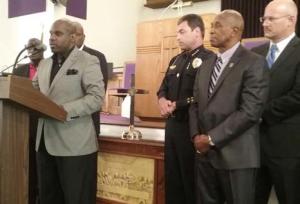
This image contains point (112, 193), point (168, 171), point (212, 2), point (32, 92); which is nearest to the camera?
point (32, 92)

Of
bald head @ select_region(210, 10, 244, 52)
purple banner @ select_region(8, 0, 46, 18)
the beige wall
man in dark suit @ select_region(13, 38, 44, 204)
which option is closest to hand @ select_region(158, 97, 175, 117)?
bald head @ select_region(210, 10, 244, 52)

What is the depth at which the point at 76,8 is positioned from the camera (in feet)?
13.8

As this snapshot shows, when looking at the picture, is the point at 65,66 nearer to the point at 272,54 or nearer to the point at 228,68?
the point at 228,68

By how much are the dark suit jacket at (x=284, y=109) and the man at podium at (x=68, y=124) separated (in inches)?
40.0

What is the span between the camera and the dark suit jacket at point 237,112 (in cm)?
197

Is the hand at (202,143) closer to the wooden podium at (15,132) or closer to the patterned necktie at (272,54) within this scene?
the patterned necktie at (272,54)

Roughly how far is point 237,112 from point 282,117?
0.94 feet

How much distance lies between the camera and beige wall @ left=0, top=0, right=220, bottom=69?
169 inches

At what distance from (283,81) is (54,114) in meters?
1.23

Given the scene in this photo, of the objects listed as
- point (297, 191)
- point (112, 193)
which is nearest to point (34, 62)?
point (112, 193)

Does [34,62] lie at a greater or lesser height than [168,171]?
greater

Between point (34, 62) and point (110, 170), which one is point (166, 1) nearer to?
point (34, 62)

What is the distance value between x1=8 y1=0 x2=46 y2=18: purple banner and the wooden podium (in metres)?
2.02

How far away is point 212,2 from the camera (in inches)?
256
